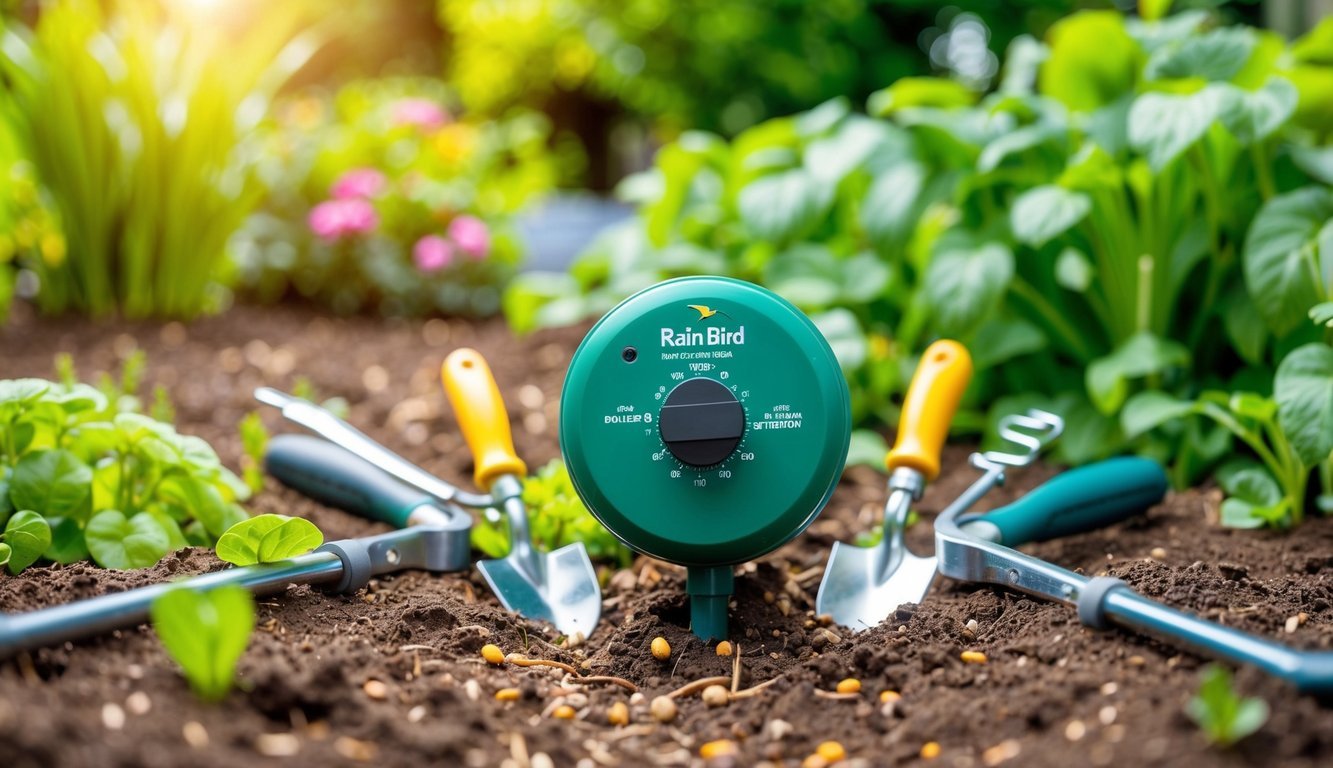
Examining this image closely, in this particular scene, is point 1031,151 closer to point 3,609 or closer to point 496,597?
point 496,597

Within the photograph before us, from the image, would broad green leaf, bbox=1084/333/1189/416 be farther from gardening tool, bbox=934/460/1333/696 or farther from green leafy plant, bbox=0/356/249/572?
green leafy plant, bbox=0/356/249/572

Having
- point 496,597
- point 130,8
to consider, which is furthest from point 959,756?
point 130,8

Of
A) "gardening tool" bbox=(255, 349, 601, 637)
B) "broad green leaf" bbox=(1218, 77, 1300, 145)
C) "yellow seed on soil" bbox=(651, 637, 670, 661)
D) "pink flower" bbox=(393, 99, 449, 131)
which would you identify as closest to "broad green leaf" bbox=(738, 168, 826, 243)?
"broad green leaf" bbox=(1218, 77, 1300, 145)

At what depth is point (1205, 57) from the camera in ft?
6.93

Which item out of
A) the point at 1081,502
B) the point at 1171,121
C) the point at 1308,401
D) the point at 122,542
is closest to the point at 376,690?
the point at 122,542

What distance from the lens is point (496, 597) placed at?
5.58 feet

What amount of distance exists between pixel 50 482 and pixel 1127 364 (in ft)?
6.09

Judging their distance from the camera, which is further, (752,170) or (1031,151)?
(752,170)

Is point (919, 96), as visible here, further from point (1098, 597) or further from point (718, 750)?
point (718, 750)

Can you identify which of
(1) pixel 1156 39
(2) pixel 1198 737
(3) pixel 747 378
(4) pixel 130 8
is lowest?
(2) pixel 1198 737

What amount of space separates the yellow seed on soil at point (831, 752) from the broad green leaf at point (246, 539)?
695 millimetres

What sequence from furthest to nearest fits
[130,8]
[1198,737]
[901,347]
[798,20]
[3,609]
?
[798,20] → [130,8] → [901,347] → [3,609] → [1198,737]

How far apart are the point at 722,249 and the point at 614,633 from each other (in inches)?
62.4

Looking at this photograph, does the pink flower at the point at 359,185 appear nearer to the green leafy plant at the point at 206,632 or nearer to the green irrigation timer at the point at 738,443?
the green irrigation timer at the point at 738,443
